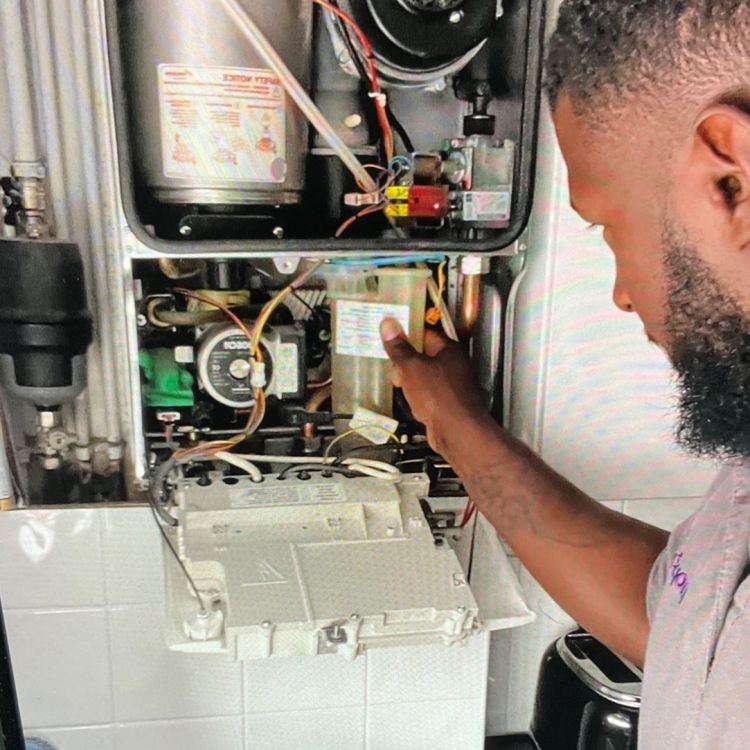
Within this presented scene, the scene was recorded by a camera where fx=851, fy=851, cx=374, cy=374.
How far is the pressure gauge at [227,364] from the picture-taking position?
1004 mm

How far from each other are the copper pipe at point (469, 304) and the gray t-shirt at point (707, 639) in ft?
1.22

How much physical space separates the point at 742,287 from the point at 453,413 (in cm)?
43

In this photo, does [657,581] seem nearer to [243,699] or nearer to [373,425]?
[373,425]

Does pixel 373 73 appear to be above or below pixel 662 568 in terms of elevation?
above

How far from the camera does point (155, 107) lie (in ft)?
2.78

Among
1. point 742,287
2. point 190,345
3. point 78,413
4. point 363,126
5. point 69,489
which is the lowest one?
point 69,489

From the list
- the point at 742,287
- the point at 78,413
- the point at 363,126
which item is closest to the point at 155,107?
the point at 363,126

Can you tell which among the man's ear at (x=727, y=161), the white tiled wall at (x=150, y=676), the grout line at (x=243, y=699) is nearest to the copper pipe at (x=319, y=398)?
the white tiled wall at (x=150, y=676)

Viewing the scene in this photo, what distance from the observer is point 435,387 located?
1.00 m

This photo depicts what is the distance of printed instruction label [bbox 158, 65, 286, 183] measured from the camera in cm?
83

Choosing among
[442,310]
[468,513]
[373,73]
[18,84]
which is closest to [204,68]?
[373,73]

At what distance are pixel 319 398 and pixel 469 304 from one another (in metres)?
0.22

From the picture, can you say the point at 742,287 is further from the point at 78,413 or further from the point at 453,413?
the point at 78,413

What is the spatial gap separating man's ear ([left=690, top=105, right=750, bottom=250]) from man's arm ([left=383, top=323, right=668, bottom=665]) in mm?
452
